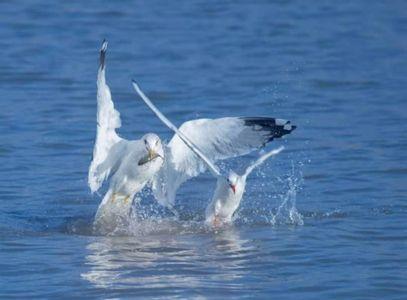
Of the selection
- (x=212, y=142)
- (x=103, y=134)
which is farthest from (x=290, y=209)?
(x=103, y=134)

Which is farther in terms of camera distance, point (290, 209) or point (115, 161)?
point (290, 209)

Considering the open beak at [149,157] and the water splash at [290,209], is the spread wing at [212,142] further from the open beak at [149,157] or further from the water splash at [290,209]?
the water splash at [290,209]

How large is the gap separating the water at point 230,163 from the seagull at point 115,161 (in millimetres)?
268

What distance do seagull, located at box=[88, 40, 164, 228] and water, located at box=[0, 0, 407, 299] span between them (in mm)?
268

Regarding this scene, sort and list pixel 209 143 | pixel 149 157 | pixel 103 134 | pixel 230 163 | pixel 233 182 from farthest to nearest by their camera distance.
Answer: pixel 230 163 → pixel 209 143 → pixel 103 134 → pixel 149 157 → pixel 233 182

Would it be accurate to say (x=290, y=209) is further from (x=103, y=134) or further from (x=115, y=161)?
(x=103, y=134)

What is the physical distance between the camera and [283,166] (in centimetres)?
1341

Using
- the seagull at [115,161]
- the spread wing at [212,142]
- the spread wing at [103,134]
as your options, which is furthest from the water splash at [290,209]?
the spread wing at [103,134]

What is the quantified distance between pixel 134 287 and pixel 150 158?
2.12 metres

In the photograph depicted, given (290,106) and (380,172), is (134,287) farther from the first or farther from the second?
(290,106)

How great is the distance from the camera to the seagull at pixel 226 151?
440 inches

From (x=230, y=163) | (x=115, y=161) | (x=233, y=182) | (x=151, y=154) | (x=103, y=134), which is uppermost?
(x=103, y=134)

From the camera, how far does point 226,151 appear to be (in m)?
11.6

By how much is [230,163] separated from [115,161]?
2200 mm
